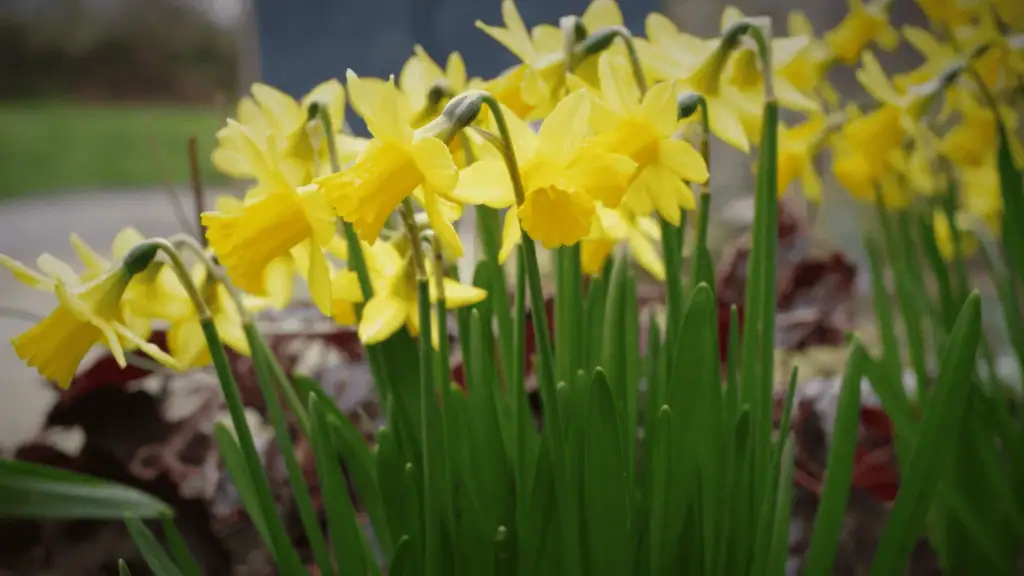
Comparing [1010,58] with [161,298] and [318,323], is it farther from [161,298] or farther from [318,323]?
[318,323]

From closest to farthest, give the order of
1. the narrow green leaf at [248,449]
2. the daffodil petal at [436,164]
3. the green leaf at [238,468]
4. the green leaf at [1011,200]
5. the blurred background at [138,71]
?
the daffodil petal at [436,164], the narrow green leaf at [248,449], the green leaf at [238,468], the green leaf at [1011,200], the blurred background at [138,71]

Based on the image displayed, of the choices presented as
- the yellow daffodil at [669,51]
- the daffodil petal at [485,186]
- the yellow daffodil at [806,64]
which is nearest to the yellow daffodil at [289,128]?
the daffodil petal at [485,186]

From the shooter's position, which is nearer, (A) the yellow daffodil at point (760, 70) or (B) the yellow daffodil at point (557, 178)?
(B) the yellow daffodil at point (557, 178)

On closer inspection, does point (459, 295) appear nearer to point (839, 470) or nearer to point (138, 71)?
point (839, 470)

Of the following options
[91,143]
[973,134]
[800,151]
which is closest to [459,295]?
[800,151]

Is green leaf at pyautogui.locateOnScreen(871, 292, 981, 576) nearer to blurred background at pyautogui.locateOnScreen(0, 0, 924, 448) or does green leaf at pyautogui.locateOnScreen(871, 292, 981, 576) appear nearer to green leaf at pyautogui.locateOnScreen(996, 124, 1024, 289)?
green leaf at pyautogui.locateOnScreen(996, 124, 1024, 289)

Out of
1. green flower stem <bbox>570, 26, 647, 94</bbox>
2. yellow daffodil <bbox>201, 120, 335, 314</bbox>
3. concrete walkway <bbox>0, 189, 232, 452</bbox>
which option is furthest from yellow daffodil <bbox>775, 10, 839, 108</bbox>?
concrete walkway <bbox>0, 189, 232, 452</bbox>

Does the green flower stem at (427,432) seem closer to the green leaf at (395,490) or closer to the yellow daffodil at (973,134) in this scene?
the green leaf at (395,490)
